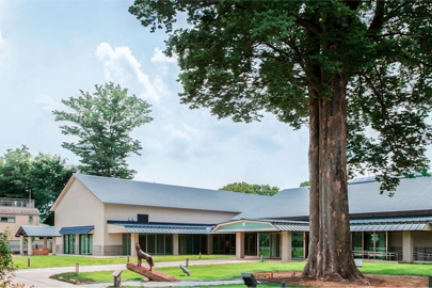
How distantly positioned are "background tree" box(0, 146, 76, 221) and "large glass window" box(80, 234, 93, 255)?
64.9ft

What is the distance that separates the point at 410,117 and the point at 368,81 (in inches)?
112

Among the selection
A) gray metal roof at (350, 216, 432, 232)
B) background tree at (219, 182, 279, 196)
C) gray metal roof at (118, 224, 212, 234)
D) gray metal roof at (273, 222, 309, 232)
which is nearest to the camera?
gray metal roof at (350, 216, 432, 232)

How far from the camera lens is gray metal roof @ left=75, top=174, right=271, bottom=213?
47.9 metres

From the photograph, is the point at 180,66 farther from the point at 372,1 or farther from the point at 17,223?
the point at 17,223

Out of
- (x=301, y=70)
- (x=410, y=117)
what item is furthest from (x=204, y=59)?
(x=410, y=117)

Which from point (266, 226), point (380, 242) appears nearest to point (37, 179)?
point (266, 226)

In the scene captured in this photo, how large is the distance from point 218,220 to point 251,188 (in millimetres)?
35889

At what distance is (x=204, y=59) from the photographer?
1975cm

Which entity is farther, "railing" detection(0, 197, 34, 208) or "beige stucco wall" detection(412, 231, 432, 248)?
"railing" detection(0, 197, 34, 208)

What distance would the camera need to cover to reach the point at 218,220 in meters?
55.5

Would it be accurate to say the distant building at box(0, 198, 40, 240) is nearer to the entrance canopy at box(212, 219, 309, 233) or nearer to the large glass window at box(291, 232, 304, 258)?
the entrance canopy at box(212, 219, 309, 233)

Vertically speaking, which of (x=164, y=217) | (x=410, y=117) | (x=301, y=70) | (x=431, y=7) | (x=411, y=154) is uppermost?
(x=431, y=7)

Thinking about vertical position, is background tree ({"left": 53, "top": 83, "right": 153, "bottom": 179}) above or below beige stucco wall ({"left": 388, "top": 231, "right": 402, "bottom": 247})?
above

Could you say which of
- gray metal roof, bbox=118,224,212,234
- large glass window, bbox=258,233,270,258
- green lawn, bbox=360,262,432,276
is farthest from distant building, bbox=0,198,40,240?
green lawn, bbox=360,262,432,276
